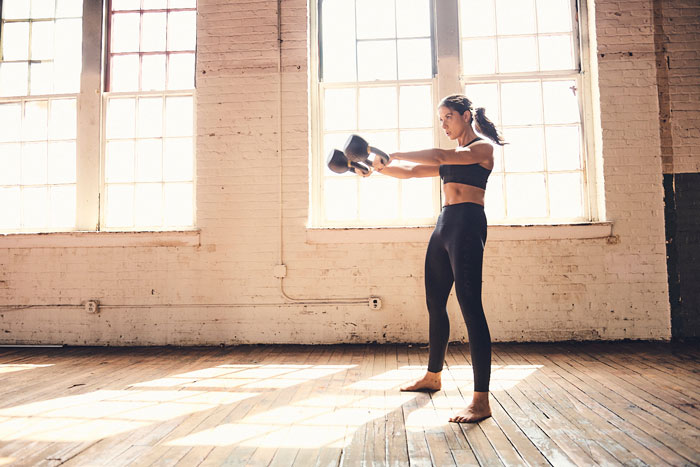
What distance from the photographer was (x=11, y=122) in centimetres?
477

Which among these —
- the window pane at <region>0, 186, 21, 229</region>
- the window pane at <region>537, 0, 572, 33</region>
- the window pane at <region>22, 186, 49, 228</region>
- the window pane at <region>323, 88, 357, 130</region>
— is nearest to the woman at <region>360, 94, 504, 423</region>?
the window pane at <region>323, 88, 357, 130</region>

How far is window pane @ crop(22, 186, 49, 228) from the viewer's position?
465cm

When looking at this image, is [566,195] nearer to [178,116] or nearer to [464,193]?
[464,193]

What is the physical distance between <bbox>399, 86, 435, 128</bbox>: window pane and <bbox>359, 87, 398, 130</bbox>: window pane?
0.24 ft

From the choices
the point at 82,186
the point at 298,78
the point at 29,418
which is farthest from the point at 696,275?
the point at 82,186

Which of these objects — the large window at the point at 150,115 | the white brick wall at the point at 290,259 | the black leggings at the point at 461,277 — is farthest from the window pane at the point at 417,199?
the large window at the point at 150,115

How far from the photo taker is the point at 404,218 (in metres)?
4.34

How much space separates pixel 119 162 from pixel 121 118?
0.45 m

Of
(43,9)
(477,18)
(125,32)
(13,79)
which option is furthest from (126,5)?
(477,18)

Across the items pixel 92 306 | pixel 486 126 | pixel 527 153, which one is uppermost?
pixel 527 153

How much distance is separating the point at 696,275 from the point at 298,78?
3.98 m

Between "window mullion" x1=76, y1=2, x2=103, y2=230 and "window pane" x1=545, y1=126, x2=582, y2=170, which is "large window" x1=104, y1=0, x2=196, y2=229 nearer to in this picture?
"window mullion" x1=76, y1=2, x2=103, y2=230

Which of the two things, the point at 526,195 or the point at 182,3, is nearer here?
the point at 526,195

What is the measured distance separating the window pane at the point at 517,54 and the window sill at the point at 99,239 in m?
3.34
